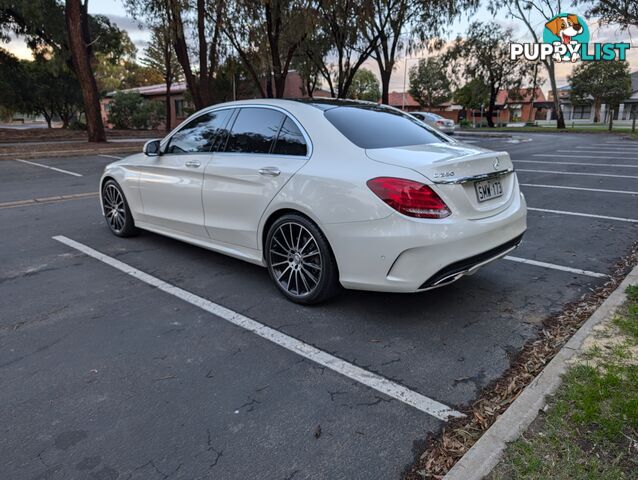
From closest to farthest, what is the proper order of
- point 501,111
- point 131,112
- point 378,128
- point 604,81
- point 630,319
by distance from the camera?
point 630,319 → point 378,128 → point 131,112 → point 604,81 → point 501,111

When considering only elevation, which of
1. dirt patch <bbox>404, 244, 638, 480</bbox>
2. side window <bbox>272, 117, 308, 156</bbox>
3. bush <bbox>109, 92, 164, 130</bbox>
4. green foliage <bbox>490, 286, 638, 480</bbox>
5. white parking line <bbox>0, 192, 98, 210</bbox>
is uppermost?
bush <bbox>109, 92, 164, 130</bbox>

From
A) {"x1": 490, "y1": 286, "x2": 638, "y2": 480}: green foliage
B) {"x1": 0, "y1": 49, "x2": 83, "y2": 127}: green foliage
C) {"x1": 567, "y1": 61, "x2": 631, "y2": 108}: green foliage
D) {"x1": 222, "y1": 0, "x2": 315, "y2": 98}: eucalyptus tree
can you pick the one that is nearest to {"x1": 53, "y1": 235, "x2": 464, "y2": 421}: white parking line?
{"x1": 490, "y1": 286, "x2": 638, "y2": 480}: green foliage

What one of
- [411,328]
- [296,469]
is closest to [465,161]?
[411,328]

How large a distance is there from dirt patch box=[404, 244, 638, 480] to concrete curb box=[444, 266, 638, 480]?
100 millimetres

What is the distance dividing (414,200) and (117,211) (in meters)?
4.21

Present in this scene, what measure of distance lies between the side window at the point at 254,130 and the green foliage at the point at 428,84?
5917 cm

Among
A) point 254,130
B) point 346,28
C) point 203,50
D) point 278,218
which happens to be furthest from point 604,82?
point 278,218

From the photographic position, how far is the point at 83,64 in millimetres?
17656

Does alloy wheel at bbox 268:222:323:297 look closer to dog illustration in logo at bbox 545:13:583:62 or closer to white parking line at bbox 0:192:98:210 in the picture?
white parking line at bbox 0:192:98:210

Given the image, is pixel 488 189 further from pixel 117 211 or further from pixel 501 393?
pixel 117 211

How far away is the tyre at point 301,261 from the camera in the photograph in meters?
3.69

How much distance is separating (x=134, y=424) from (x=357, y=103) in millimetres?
3391

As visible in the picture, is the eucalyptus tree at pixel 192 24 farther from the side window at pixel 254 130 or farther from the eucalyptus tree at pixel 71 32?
the side window at pixel 254 130

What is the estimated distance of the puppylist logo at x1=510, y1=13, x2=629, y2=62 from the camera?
3256 cm
